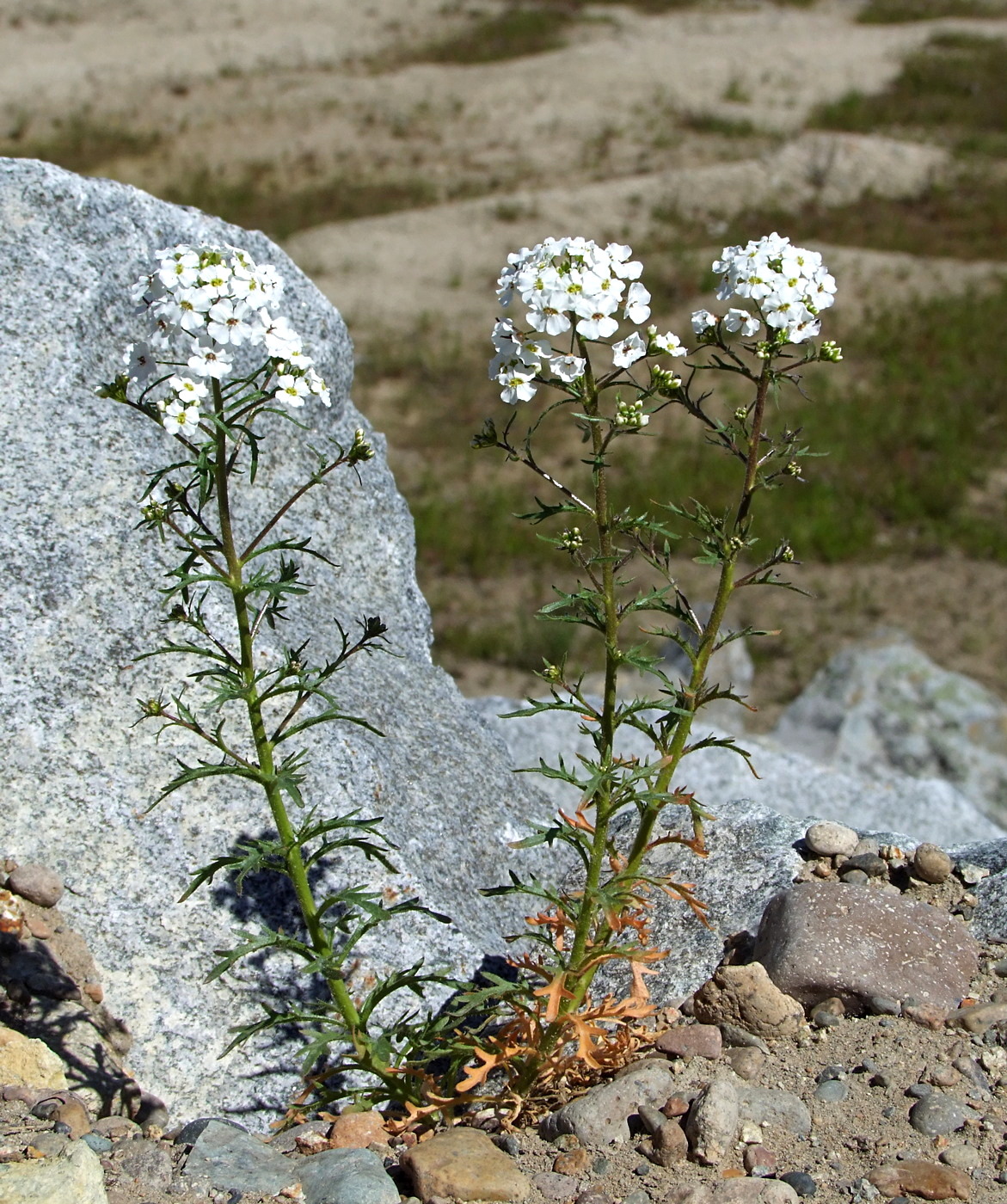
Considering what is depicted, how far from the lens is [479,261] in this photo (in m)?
16.5

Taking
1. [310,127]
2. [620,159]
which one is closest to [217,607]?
[620,159]

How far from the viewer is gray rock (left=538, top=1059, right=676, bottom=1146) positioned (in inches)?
112

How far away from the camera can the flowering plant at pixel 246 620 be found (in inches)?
96.3

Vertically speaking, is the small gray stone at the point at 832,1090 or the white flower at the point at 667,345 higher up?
the white flower at the point at 667,345

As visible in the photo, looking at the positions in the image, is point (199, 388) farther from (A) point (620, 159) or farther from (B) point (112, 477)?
(A) point (620, 159)

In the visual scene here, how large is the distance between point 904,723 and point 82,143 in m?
20.5

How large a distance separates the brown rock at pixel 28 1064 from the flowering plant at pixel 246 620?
1.68 ft

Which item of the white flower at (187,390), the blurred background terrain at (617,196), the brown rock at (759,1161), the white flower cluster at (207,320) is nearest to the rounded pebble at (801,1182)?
the brown rock at (759,1161)

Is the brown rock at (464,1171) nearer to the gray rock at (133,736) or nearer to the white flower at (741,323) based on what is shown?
the gray rock at (133,736)

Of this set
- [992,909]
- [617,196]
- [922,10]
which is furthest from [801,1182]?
[922,10]

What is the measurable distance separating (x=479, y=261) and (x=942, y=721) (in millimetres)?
10962

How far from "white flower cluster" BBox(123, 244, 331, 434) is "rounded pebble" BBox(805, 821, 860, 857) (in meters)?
2.06

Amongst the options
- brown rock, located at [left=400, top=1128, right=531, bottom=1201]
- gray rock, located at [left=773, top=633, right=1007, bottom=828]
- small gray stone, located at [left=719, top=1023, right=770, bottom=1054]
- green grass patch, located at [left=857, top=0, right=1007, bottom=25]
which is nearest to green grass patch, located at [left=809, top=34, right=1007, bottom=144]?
green grass patch, located at [left=857, top=0, right=1007, bottom=25]

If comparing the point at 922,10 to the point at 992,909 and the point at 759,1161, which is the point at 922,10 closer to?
the point at 992,909
